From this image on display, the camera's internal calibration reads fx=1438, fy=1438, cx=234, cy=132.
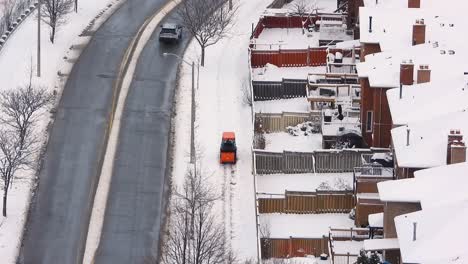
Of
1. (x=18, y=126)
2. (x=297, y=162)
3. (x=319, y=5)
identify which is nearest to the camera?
(x=297, y=162)

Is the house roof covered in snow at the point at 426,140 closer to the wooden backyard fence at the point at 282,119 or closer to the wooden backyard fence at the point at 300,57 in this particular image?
the wooden backyard fence at the point at 282,119

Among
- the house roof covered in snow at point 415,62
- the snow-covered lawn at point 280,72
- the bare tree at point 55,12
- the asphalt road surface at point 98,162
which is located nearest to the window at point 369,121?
the house roof covered in snow at point 415,62

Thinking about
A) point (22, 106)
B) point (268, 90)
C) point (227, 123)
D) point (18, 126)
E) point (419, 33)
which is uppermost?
point (419, 33)

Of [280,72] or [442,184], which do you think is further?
[280,72]

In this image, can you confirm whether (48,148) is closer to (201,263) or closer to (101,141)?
(101,141)

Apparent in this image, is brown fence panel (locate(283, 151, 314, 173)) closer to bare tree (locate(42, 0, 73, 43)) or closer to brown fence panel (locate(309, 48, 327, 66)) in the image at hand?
brown fence panel (locate(309, 48, 327, 66))

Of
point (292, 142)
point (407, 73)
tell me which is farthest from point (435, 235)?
point (292, 142)

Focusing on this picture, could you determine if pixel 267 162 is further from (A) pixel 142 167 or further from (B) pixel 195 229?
(B) pixel 195 229
